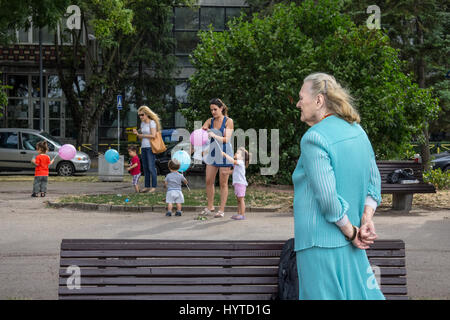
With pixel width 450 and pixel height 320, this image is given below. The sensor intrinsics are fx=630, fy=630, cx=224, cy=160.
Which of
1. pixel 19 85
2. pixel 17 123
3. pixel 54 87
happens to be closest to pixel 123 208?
pixel 17 123

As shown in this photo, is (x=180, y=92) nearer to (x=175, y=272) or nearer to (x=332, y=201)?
(x=175, y=272)

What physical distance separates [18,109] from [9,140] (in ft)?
50.5

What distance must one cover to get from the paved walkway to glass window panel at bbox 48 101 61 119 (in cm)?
2572

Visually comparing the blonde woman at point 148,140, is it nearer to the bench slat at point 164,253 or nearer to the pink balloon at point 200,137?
the pink balloon at point 200,137

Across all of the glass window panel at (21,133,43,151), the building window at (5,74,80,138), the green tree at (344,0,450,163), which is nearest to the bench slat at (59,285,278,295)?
the green tree at (344,0,450,163)

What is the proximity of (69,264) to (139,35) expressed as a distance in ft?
107

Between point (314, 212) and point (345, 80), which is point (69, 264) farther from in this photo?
point (345, 80)

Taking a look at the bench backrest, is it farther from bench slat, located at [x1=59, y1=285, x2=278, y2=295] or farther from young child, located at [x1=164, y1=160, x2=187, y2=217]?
bench slat, located at [x1=59, y1=285, x2=278, y2=295]

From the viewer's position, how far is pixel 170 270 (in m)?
3.83

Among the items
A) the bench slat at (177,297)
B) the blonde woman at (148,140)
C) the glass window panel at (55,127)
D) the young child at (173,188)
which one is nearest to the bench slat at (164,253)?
the bench slat at (177,297)

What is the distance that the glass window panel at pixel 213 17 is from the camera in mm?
41688

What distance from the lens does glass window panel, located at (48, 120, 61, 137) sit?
39.8 meters

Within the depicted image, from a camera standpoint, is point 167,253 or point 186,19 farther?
point 186,19
